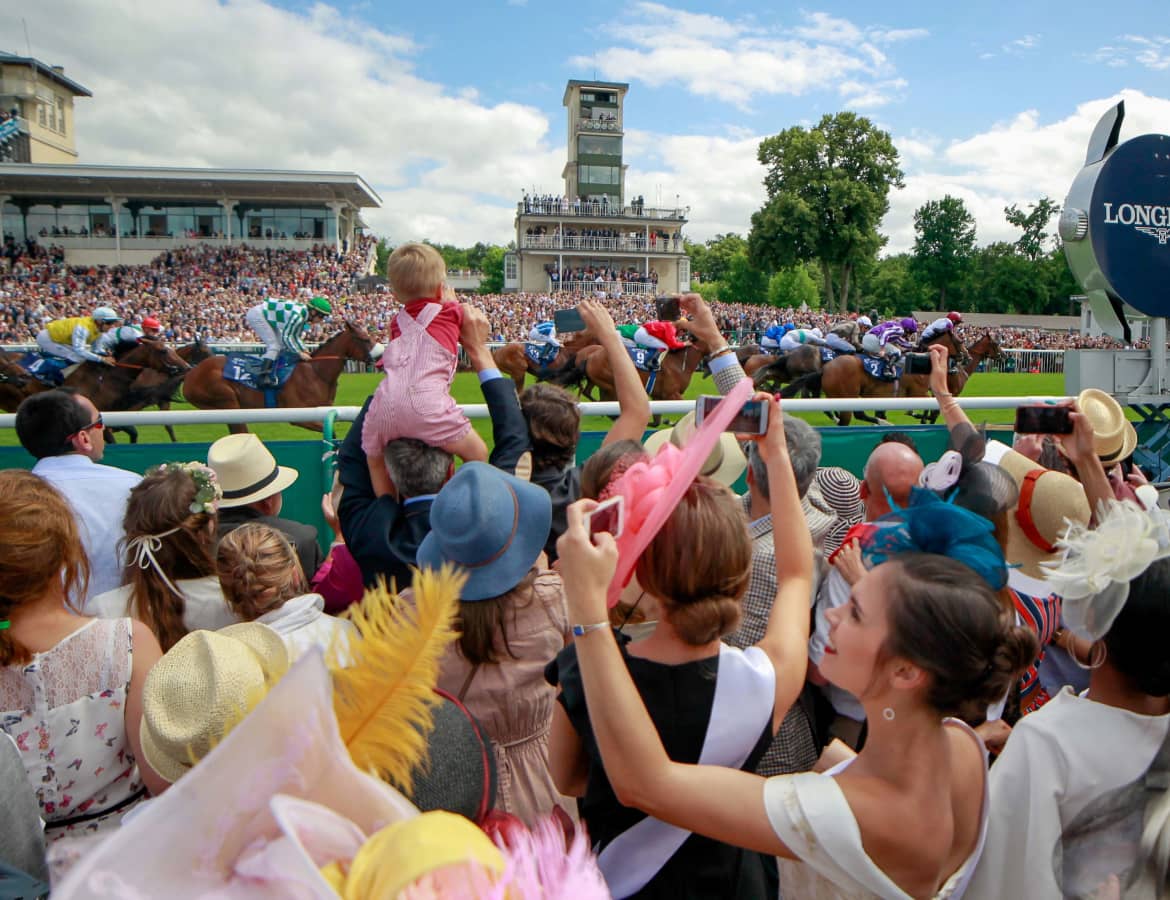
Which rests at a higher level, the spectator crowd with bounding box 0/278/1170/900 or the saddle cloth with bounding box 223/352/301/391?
the saddle cloth with bounding box 223/352/301/391

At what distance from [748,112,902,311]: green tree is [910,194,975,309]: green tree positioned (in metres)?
21.5

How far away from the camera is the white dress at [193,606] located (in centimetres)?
217

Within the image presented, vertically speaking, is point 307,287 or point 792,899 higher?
point 307,287

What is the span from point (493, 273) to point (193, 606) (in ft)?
295

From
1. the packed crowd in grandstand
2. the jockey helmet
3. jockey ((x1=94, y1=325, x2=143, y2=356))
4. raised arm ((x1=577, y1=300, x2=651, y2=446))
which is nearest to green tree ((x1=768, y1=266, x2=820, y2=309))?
the packed crowd in grandstand

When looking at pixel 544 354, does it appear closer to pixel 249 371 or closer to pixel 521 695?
pixel 249 371

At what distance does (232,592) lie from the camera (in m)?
2.09

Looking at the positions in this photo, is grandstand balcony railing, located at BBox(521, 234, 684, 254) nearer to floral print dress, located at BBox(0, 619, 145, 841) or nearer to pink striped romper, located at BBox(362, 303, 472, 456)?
pink striped romper, located at BBox(362, 303, 472, 456)

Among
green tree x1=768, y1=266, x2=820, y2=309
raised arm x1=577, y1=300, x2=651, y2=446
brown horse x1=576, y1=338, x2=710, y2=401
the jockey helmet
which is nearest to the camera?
raised arm x1=577, y1=300, x2=651, y2=446

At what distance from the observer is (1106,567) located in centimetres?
133

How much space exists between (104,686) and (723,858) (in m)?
1.26

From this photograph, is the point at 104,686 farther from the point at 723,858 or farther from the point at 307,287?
the point at 307,287

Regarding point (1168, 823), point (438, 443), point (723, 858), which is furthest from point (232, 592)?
point (1168, 823)

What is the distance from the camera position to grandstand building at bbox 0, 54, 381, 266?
43281 millimetres
